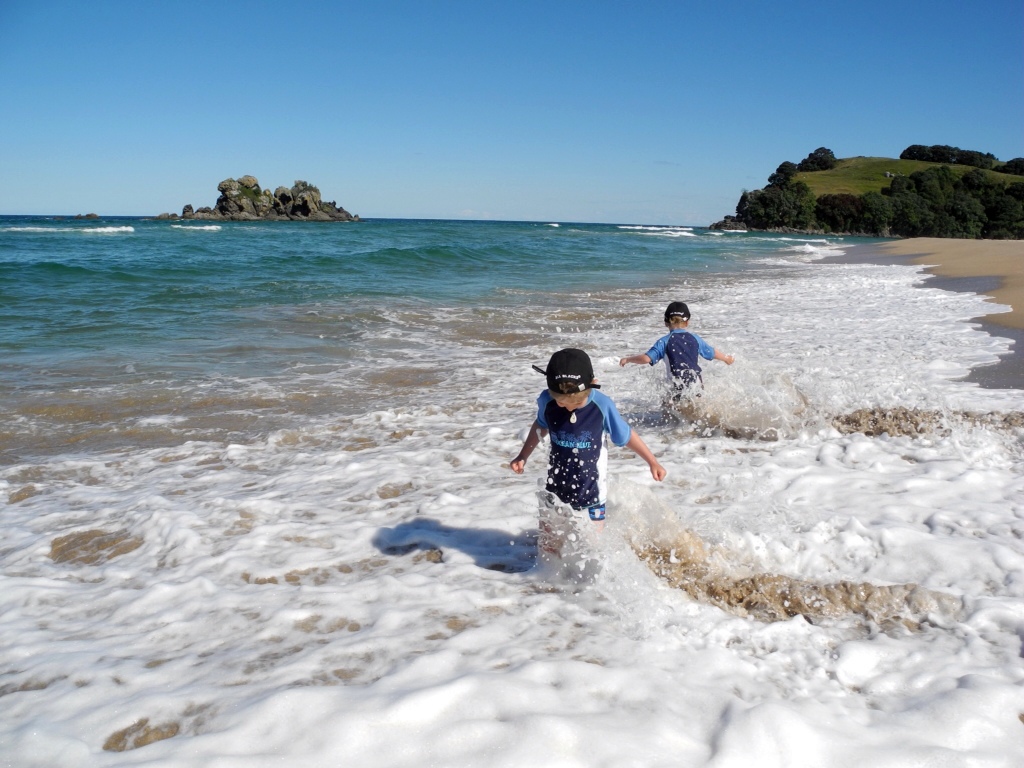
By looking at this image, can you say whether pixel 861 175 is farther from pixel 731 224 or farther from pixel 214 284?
pixel 214 284

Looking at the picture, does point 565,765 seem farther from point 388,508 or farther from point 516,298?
point 516,298

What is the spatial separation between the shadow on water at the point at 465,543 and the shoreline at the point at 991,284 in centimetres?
607

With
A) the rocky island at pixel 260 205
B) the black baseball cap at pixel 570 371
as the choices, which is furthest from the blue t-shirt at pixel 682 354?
the rocky island at pixel 260 205

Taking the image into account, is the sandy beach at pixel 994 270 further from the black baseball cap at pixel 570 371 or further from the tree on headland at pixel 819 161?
the tree on headland at pixel 819 161

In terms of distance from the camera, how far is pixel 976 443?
18.8ft

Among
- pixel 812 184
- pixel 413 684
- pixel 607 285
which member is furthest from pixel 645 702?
pixel 812 184

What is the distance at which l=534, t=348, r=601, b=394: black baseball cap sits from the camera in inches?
145

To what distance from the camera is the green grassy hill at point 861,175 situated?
101312 millimetres

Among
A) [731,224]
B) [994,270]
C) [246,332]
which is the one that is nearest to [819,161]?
[731,224]

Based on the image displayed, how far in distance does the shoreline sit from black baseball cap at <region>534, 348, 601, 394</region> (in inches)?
243

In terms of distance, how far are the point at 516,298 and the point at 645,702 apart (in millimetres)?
16006

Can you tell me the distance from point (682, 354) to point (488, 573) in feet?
11.2

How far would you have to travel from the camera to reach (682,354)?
670 centimetres

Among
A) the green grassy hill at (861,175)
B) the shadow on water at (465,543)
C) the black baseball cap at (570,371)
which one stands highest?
the green grassy hill at (861,175)
